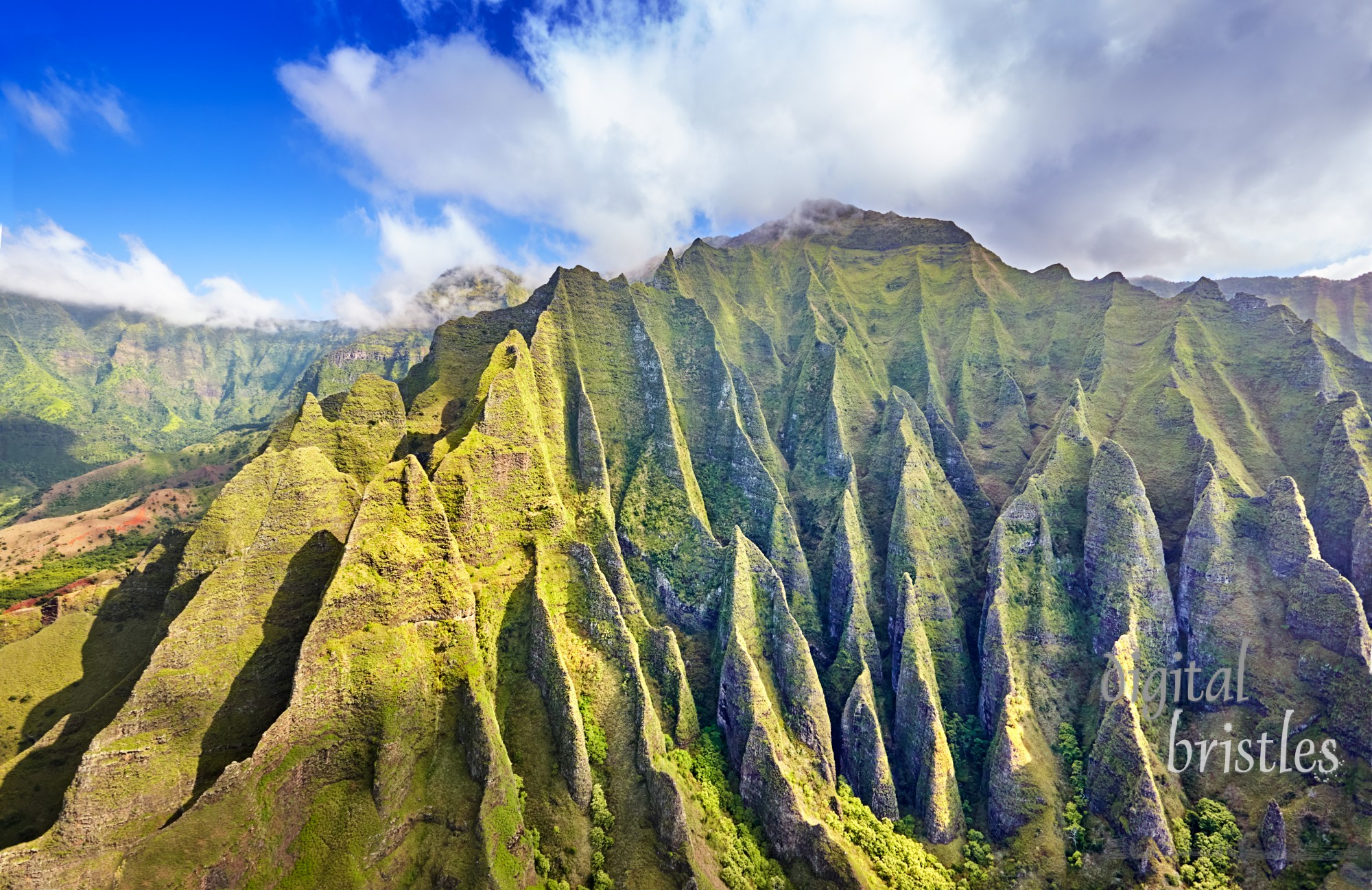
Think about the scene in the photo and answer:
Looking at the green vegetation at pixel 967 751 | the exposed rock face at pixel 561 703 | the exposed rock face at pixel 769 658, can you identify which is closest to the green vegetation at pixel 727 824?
the exposed rock face at pixel 769 658

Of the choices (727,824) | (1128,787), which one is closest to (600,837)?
(727,824)

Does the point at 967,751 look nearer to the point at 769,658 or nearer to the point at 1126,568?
the point at 769,658

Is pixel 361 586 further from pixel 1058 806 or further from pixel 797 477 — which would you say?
pixel 1058 806

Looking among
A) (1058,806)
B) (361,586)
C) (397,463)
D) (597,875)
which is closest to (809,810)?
(597,875)

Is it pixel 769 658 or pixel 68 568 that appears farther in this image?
pixel 68 568

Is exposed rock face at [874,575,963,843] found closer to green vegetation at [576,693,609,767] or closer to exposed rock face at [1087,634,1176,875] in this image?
exposed rock face at [1087,634,1176,875]

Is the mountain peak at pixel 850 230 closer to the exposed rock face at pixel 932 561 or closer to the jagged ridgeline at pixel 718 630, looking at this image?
A: the jagged ridgeline at pixel 718 630

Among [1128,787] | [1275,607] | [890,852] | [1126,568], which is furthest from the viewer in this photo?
[1126,568]
